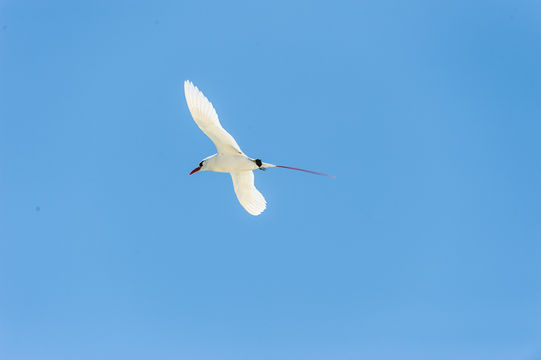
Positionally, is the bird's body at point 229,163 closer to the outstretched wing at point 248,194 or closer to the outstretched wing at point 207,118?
the outstretched wing at point 207,118

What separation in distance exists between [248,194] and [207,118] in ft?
11.0

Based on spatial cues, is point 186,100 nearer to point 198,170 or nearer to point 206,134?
point 206,134

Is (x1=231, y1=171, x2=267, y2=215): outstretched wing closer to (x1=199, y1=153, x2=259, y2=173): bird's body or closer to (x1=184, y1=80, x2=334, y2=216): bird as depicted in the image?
(x1=184, y1=80, x2=334, y2=216): bird

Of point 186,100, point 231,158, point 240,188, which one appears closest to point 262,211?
point 240,188

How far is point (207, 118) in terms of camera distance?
1736 centimetres

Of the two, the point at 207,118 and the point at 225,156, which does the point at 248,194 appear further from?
the point at 207,118

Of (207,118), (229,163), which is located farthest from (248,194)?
(207,118)

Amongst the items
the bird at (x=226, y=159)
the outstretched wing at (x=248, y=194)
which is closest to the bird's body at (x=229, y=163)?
the bird at (x=226, y=159)

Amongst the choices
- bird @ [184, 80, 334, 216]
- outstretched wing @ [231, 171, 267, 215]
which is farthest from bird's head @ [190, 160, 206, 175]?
outstretched wing @ [231, 171, 267, 215]

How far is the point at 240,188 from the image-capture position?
64.1 feet

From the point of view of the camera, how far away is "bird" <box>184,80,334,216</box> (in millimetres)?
17203

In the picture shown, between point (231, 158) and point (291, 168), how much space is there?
8.41 ft

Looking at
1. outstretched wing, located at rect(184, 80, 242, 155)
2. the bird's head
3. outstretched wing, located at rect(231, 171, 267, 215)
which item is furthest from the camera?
outstretched wing, located at rect(231, 171, 267, 215)

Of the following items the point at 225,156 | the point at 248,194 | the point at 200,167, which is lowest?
the point at 248,194
